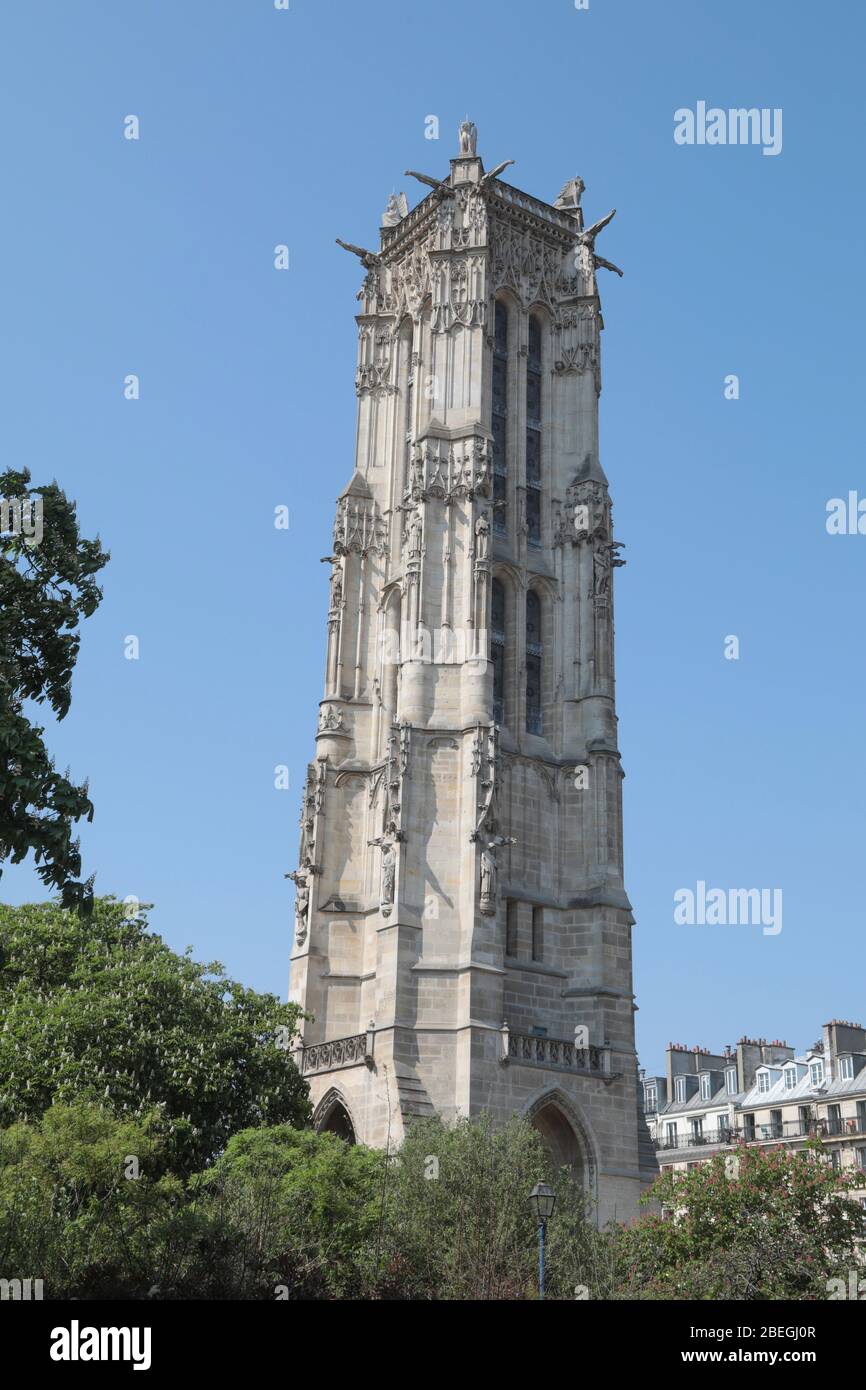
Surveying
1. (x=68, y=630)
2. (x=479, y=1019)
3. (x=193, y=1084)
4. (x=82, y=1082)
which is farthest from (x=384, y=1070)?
(x=68, y=630)

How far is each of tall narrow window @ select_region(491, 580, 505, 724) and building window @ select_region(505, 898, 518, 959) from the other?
4.96m

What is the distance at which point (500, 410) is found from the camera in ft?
146

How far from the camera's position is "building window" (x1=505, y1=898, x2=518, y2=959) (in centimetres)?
3878

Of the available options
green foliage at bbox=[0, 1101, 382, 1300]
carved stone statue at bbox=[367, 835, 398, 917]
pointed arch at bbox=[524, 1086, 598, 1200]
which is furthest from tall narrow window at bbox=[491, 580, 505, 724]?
green foliage at bbox=[0, 1101, 382, 1300]

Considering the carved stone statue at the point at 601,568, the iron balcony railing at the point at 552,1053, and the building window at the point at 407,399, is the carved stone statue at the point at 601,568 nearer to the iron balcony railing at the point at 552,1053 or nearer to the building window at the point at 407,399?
the building window at the point at 407,399

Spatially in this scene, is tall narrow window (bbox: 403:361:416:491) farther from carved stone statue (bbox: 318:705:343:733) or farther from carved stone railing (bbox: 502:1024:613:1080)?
carved stone railing (bbox: 502:1024:613:1080)

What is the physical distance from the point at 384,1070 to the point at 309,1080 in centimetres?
404

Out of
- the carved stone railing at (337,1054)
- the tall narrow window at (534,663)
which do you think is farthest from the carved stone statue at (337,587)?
the carved stone railing at (337,1054)

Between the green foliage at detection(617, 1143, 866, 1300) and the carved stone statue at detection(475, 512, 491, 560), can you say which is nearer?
the green foliage at detection(617, 1143, 866, 1300)

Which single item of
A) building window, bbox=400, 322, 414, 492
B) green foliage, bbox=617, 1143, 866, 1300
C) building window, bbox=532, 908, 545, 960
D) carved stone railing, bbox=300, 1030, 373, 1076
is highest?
building window, bbox=400, 322, 414, 492

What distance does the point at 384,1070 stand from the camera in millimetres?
35000

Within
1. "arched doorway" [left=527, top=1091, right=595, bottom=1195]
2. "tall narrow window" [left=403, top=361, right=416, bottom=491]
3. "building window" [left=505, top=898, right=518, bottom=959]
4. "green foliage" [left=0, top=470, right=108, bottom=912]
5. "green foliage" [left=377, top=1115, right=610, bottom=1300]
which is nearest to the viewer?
"green foliage" [left=0, top=470, right=108, bottom=912]

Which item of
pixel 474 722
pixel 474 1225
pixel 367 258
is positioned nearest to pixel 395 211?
pixel 367 258
